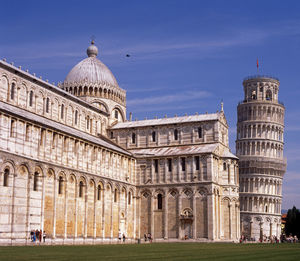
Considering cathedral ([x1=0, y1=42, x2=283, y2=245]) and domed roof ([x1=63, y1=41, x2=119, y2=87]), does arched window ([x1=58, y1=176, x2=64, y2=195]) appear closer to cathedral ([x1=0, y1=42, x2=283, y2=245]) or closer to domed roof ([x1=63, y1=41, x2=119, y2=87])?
cathedral ([x1=0, y1=42, x2=283, y2=245])

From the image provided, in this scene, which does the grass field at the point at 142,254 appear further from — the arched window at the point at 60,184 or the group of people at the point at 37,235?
the arched window at the point at 60,184

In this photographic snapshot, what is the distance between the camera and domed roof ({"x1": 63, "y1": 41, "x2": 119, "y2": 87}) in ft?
238

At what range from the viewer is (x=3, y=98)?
49719 mm

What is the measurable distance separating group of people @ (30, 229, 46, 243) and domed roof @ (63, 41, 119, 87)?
Result: 1285 inches

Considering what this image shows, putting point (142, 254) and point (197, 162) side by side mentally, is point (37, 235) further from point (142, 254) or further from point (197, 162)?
point (197, 162)

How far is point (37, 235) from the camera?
43.0 metres

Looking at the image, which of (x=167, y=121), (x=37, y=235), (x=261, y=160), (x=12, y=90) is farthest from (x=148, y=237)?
(x=261, y=160)

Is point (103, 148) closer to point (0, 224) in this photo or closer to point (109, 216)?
point (109, 216)

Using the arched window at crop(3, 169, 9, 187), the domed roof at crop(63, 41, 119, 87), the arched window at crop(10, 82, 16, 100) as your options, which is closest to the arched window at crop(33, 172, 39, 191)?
the arched window at crop(3, 169, 9, 187)

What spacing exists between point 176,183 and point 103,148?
11.3m

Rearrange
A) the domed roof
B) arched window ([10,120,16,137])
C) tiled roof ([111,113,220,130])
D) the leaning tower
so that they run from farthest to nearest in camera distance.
Answer: the leaning tower < the domed roof < tiled roof ([111,113,220,130]) < arched window ([10,120,16,137])

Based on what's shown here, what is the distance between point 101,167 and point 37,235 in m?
14.9

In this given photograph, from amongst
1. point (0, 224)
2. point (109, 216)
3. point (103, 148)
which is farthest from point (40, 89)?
point (0, 224)

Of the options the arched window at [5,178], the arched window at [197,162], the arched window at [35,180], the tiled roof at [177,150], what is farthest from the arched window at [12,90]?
the arched window at [197,162]
